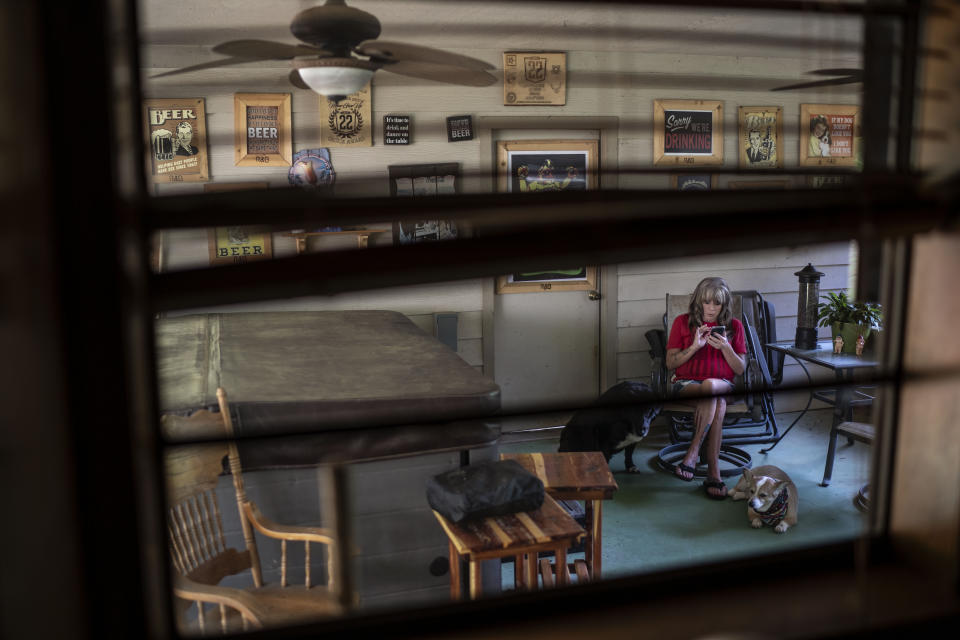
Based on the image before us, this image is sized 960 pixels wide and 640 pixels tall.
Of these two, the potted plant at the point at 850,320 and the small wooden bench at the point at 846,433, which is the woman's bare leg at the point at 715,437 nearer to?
the small wooden bench at the point at 846,433

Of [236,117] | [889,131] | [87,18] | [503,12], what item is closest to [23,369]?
[87,18]

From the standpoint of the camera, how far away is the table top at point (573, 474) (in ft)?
9.32

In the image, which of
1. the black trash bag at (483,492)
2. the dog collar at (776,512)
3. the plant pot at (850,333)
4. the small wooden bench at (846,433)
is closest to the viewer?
the black trash bag at (483,492)

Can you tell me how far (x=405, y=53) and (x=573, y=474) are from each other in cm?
166

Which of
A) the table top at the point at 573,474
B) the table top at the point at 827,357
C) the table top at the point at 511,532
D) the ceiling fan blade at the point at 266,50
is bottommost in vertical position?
the table top at the point at 511,532

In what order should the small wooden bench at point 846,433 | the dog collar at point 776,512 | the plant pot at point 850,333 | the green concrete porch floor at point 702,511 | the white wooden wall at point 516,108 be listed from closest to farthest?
the green concrete porch floor at point 702,511, the dog collar at point 776,512, the small wooden bench at point 846,433, the white wooden wall at point 516,108, the plant pot at point 850,333

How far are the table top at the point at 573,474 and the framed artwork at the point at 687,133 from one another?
2.91 meters

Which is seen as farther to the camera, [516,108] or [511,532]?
[516,108]

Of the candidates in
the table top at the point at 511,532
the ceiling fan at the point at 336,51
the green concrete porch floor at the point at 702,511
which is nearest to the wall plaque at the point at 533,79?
the green concrete porch floor at the point at 702,511

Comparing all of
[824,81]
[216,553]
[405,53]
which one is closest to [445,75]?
[405,53]

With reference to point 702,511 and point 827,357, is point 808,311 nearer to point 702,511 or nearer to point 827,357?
point 827,357

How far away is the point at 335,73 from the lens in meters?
2.46

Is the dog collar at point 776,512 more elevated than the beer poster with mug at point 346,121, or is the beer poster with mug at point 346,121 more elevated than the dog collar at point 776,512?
the beer poster with mug at point 346,121

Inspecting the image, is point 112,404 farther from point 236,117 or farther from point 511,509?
point 236,117
